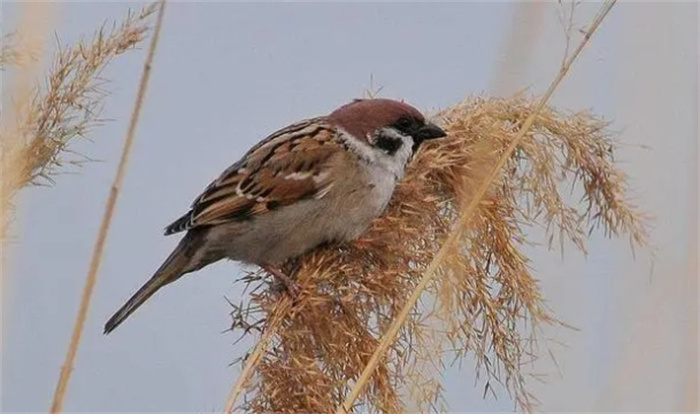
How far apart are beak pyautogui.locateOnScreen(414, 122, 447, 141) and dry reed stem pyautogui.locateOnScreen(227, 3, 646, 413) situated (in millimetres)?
27

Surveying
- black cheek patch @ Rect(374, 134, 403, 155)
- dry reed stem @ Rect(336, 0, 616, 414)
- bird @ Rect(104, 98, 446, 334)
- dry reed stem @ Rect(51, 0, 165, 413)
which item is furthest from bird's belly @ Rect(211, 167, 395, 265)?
dry reed stem @ Rect(51, 0, 165, 413)

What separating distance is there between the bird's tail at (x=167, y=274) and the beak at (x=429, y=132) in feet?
2.01

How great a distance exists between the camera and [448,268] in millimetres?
1874

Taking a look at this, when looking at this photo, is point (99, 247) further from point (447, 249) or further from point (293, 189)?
point (293, 189)

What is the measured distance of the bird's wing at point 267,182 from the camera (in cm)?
283

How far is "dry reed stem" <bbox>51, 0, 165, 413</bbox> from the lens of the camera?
137 cm

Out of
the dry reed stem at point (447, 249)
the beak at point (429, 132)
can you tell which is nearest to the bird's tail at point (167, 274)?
the beak at point (429, 132)

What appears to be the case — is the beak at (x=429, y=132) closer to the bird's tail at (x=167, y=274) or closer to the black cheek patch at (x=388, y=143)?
the black cheek patch at (x=388, y=143)

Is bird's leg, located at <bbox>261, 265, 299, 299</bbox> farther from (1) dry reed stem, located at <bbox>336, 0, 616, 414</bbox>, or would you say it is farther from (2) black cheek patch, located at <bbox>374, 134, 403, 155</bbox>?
(2) black cheek patch, located at <bbox>374, 134, 403, 155</bbox>

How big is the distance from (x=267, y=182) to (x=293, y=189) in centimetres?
6

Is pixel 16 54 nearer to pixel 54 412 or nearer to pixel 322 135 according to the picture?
pixel 54 412

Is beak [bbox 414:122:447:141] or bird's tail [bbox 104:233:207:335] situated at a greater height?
beak [bbox 414:122:447:141]

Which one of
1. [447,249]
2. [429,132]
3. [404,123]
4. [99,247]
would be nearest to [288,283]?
[447,249]

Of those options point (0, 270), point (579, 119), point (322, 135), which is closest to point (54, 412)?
point (0, 270)
